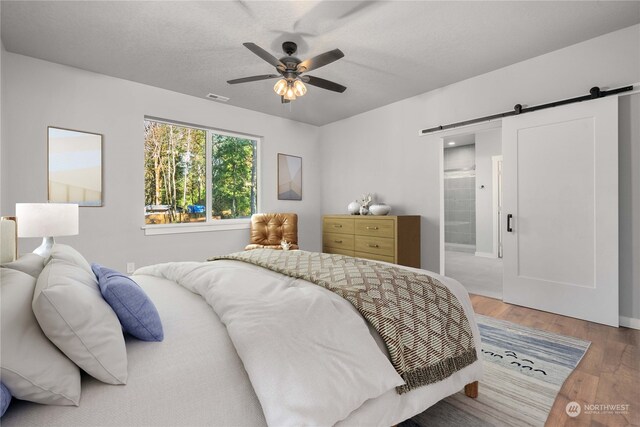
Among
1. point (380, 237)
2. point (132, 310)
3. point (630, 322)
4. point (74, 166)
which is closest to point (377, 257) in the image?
point (380, 237)

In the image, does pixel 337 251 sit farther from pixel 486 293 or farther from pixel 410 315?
pixel 410 315

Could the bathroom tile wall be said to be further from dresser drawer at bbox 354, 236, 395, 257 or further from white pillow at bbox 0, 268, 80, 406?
white pillow at bbox 0, 268, 80, 406

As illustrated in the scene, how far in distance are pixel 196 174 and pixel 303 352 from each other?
3.75 m

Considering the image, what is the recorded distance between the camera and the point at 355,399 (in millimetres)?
988

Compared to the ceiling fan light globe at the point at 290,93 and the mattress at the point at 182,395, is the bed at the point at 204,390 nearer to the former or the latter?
the mattress at the point at 182,395

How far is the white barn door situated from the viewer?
2713 millimetres

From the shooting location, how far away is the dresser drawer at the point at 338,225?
4371 mm

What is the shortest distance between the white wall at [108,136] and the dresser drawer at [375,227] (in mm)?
1645

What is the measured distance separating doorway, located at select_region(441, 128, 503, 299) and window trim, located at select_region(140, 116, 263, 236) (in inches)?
138

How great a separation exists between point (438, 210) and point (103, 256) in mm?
4047

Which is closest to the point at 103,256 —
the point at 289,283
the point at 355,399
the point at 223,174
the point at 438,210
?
the point at 223,174

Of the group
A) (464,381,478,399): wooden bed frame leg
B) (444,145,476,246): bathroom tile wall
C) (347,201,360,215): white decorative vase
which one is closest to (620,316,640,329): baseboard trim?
(464,381,478,399): wooden bed frame leg

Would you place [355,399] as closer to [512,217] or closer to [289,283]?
[289,283]

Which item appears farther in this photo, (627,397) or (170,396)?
(627,397)
